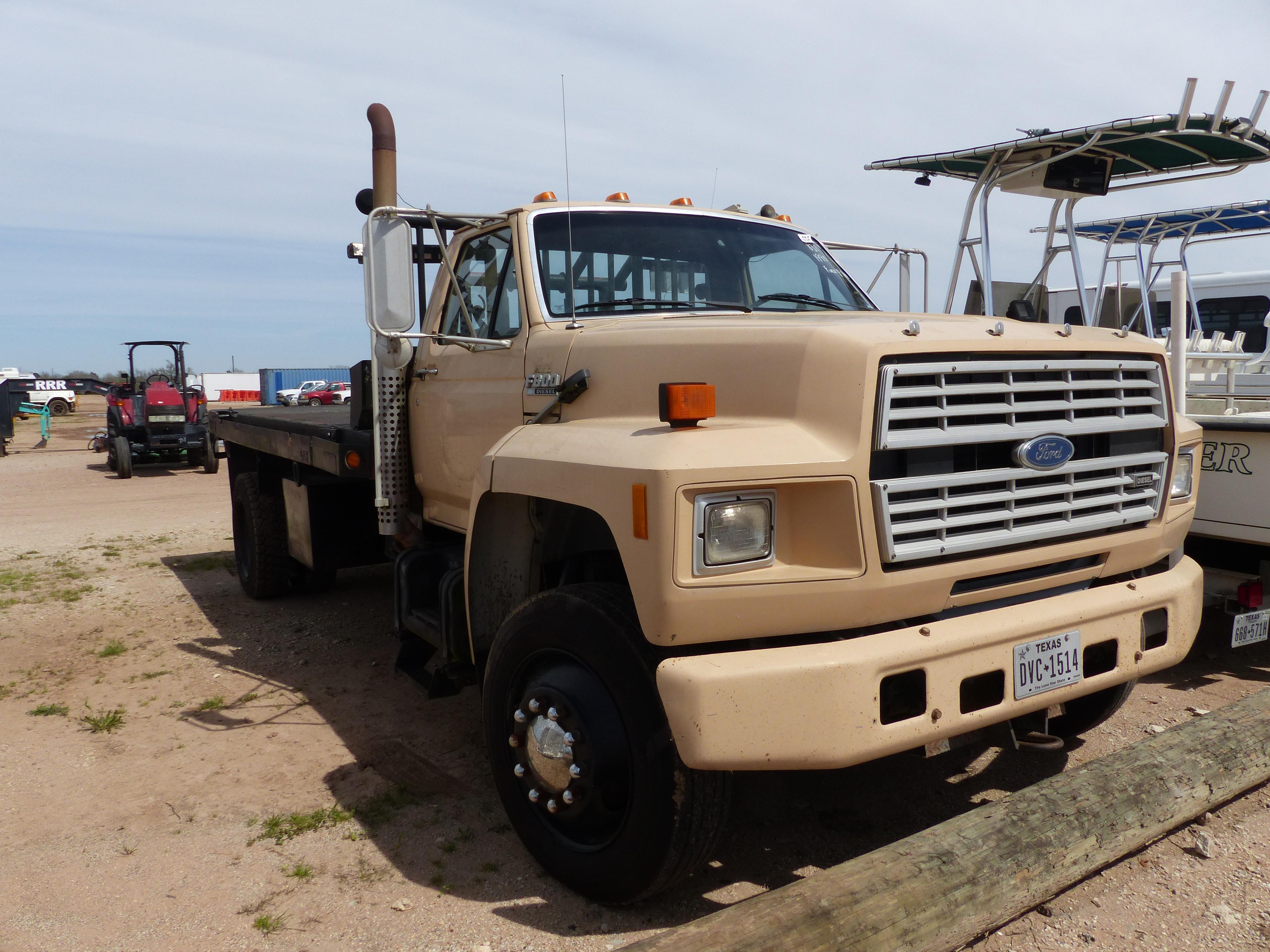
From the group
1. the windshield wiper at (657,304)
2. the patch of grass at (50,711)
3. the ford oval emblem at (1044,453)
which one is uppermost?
the windshield wiper at (657,304)

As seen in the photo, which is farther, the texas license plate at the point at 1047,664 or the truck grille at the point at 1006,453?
the texas license plate at the point at 1047,664

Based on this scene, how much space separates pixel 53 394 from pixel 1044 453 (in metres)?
46.3

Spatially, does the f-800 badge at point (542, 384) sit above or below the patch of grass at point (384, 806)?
above

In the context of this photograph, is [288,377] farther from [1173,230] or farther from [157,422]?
[1173,230]

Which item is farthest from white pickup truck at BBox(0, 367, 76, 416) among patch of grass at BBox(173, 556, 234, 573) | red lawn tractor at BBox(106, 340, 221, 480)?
patch of grass at BBox(173, 556, 234, 573)

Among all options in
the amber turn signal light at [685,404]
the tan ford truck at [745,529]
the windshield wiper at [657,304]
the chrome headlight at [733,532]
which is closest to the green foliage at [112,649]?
the tan ford truck at [745,529]

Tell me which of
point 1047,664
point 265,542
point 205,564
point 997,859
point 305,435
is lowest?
point 205,564

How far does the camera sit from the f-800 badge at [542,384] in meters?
3.48

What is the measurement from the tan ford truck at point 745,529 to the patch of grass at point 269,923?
75cm

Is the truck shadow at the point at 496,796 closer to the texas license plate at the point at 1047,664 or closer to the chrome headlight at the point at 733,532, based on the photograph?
the texas license plate at the point at 1047,664

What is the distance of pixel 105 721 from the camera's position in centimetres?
473

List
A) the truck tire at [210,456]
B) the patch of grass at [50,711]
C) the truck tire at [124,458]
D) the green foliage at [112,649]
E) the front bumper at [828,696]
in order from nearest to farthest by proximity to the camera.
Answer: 1. the front bumper at [828,696]
2. the patch of grass at [50,711]
3. the green foliage at [112,649]
4. the truck tire at [124,458]
5. the truck tire at [210,456]

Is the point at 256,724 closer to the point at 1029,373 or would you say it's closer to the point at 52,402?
the point at 1029,373

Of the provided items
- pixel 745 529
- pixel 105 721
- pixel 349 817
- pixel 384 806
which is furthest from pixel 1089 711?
pixel 105 721
